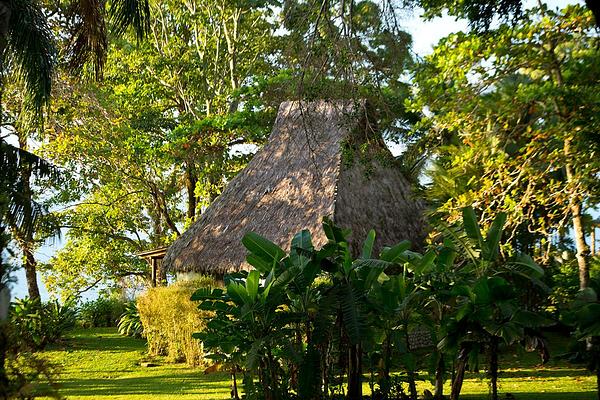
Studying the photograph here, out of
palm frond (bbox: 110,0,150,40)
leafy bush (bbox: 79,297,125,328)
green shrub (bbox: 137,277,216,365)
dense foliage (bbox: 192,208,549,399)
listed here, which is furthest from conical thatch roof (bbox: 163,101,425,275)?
leafy bush (bbox: 79,297,125,328)

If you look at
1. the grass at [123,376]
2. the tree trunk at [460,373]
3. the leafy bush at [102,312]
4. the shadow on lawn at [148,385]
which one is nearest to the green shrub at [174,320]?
the grass at [123,376]

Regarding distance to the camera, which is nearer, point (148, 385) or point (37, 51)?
point (37, 51)

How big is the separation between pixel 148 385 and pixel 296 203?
4.91m

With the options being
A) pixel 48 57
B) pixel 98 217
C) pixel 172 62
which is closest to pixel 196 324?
pixel 48 57

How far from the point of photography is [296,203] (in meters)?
13.6

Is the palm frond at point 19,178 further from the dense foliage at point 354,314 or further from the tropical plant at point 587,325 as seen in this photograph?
the tropical plant at point 587,325

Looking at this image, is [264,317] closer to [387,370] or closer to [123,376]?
[387,370]

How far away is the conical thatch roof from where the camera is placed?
1313 cm

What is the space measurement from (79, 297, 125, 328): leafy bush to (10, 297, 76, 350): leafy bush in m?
4.09

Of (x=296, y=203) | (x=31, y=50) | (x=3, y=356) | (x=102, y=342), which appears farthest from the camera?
(x=102, y=342)

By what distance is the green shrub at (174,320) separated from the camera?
39.2 ft

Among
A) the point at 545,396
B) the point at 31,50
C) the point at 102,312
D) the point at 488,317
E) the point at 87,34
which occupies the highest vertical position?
the point at 31,50

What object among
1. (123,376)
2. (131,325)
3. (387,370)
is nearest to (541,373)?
(387,370)

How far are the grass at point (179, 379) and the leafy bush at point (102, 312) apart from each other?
5.58m
